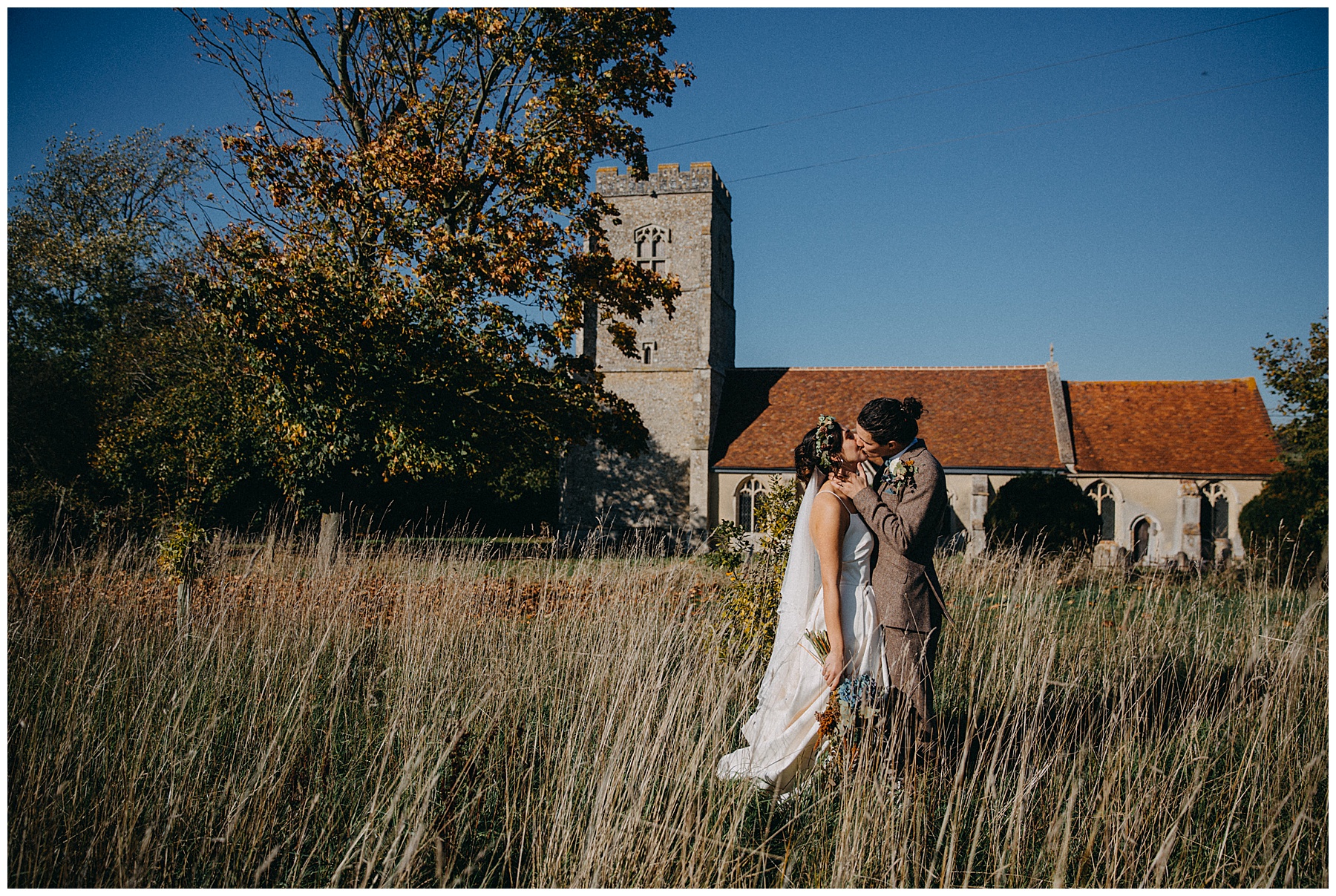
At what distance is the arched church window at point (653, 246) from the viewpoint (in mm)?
25844

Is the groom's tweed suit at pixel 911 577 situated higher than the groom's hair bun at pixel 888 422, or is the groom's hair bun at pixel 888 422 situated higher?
the groom's hair bun at pixel 888 422

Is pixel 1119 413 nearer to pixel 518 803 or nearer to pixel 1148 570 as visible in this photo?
pixel 1148 570

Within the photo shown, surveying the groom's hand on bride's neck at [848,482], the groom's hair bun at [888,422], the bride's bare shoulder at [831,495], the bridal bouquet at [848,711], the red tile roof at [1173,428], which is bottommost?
the bridal bouquet at [848,711]

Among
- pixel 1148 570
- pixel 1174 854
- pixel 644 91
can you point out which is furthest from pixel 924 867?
pixel 644 91

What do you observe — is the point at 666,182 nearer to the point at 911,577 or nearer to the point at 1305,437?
the point at 1305,437

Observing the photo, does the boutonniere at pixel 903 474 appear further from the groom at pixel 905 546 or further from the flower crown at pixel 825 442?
the flower crown at pixel 825 442

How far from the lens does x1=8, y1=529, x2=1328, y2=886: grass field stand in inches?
90.7

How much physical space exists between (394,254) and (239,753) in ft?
28.5

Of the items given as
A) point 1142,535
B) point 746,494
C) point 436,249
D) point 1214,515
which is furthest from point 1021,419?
point 436,249

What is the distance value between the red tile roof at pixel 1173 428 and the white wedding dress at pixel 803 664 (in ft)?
72.7

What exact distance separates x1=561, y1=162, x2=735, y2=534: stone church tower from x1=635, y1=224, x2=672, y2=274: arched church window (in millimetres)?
36

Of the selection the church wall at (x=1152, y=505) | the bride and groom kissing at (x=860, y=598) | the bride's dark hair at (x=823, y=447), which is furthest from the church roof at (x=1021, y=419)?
the bride and groom kissing at (x=860, y=598)

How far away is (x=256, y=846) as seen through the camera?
7.90ft

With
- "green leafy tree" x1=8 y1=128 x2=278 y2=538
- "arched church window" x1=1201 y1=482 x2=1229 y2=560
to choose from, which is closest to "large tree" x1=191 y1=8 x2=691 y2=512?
"green leafy tree" x1=8 y1=128 x2=278 y2=538
